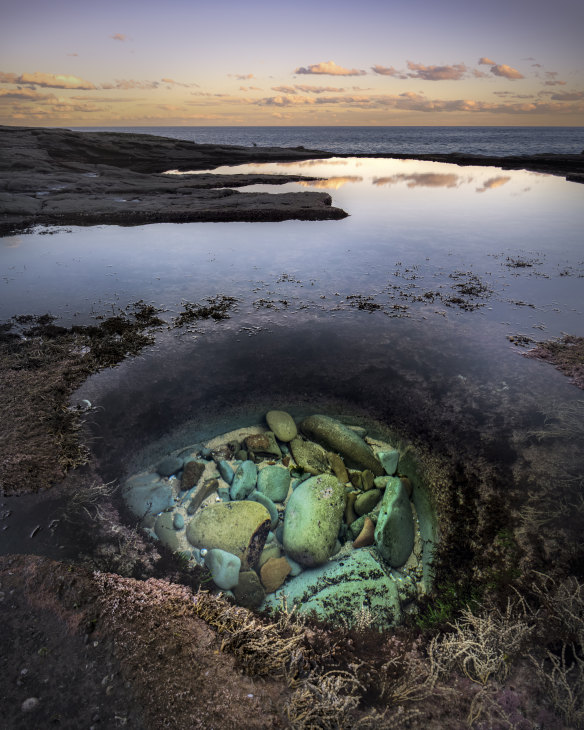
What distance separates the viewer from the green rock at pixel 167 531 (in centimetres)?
530

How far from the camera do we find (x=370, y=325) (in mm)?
10844

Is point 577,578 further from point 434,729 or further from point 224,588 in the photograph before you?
point 224,588

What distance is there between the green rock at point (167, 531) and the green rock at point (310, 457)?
225 cm

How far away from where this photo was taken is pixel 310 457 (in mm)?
6773

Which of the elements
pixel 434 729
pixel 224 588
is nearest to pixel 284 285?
pixel 224 588

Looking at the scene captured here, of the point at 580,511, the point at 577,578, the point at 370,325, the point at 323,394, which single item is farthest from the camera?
the point at 370,325

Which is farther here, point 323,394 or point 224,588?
point 323,394

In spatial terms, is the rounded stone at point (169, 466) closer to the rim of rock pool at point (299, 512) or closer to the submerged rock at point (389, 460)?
the rim of rock pool at point (299, 512)

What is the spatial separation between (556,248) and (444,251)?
502 centimetres

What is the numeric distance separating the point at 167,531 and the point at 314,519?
2.08 meters

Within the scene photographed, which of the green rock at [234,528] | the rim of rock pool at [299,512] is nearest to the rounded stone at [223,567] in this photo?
the rim of rock pool at [299,512]

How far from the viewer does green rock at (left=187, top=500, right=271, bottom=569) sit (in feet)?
17.5

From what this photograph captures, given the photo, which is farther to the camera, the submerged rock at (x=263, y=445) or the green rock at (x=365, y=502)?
the submerged rock at (x=263, y=445)

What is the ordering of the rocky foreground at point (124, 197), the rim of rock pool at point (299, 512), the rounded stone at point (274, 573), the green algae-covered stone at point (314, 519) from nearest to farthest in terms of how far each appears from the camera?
the rim of rock pool at point (299, 512), the rounded stone at point (274, 573), the green algae-covered stone at point (314, 519), the rocky foreground at point (124, 197)
